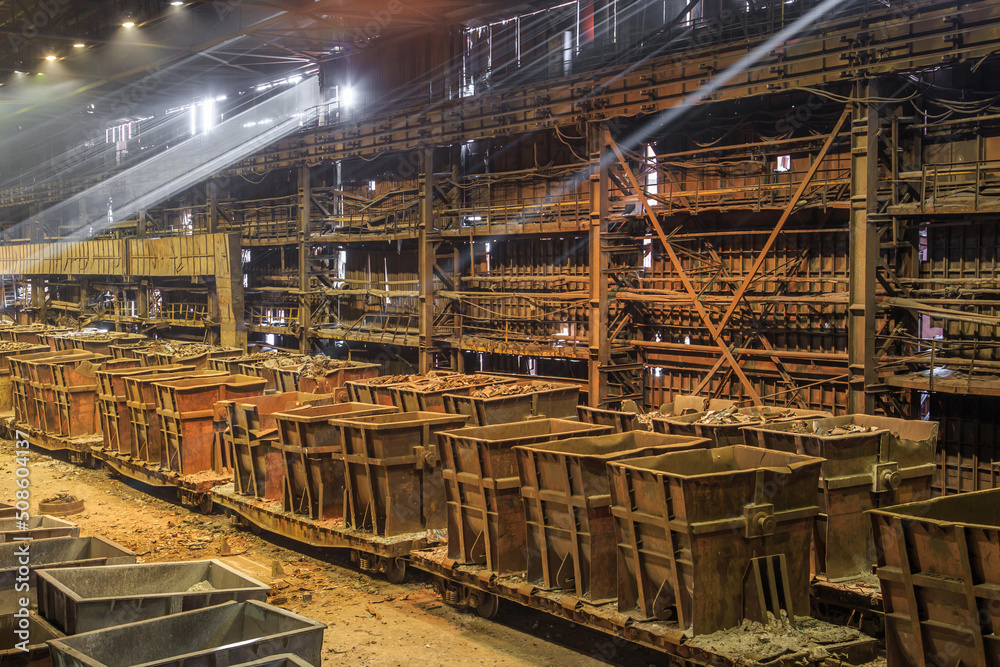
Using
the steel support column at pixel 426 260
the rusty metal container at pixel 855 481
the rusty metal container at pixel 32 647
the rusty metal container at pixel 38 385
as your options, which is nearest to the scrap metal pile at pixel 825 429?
the rusty metal container at pixel 855 481

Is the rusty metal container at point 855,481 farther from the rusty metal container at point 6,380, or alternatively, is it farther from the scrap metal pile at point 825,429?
the rusty metal container at point 6,380

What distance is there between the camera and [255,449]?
1302 cm

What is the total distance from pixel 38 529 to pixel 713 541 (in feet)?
21.7

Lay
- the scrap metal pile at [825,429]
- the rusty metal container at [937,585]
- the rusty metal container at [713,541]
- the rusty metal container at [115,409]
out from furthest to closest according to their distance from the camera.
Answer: the rusty metal container at [115,409]
the scrap metal pile at [825,429]
the rusty metal container at [713,541]
the rusty metal container at [937,585]

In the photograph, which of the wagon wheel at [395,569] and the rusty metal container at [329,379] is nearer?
the wagon wheel at [395,569]

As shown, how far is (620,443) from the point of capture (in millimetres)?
9562

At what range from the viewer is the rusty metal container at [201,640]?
220 inches

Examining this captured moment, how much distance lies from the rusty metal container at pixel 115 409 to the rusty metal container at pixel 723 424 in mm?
10724

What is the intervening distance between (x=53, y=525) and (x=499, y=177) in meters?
14.7

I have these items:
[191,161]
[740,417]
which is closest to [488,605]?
[740,417]

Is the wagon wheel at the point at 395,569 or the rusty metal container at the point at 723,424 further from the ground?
the rusty metal container at the point at 723,424

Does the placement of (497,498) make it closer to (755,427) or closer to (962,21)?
(755,427)

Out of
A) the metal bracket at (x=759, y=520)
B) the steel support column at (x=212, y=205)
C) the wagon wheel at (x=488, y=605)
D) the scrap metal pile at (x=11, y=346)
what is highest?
the steel support column at (x=212, y=205)

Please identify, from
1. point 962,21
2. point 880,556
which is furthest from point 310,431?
point 962,21
